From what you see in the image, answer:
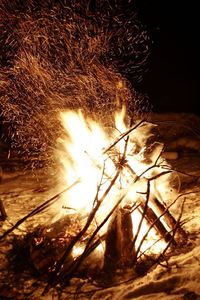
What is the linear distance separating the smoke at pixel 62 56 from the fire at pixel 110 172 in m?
2.65

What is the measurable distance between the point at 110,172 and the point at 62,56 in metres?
4.05

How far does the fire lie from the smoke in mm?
2651

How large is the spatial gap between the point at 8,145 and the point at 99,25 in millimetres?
5336

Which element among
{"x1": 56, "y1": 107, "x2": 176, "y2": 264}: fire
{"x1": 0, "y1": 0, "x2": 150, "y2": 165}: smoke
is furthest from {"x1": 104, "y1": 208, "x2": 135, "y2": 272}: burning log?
{"x1": 0, "y1": 0, "x2": 150, "y2": 165}: smoke

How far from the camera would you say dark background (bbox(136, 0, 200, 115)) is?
15.6m

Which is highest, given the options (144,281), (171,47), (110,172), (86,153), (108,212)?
(171,47)

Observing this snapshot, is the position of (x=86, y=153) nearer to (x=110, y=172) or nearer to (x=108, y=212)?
(x=110, y=172)

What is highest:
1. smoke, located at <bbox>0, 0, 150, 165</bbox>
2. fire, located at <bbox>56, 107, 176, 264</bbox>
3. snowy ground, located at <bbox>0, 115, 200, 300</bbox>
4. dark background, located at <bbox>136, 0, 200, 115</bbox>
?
dark background, located at <bbox>136, 0, 200, 115</bbox>

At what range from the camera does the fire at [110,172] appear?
14.9ft

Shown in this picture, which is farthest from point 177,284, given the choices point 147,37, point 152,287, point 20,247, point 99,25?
A: point 147,37

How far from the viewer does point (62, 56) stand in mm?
8203

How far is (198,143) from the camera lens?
920 centimetres

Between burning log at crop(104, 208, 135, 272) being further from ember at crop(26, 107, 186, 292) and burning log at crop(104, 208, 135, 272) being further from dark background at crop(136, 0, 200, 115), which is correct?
dark background at crop(136, 0, 200, 115)

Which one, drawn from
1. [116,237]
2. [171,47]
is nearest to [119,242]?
[116,237]
